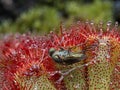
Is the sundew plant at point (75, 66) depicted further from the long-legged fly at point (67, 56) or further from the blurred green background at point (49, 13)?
the blurred green background at point (49, 13)

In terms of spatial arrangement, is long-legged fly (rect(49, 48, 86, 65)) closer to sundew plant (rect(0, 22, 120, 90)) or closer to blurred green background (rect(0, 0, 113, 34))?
sundew plant (rect(0, 22, 120, 90))

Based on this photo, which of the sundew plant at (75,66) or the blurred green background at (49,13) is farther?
the blurred green background at (49,13)

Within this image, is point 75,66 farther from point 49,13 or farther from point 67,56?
point 49,13

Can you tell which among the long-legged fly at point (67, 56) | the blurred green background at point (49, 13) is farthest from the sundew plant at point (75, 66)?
the blurred green background at point (49, 13)

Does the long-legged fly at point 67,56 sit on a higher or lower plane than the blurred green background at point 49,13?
higher

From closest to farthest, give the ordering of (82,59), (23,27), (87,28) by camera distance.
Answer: (82,59), (87,28), (23,27)

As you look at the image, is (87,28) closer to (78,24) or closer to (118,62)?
(78,24)

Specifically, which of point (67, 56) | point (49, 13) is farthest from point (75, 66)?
point (49, 13)

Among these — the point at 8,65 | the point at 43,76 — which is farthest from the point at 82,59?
the point at 8,65
